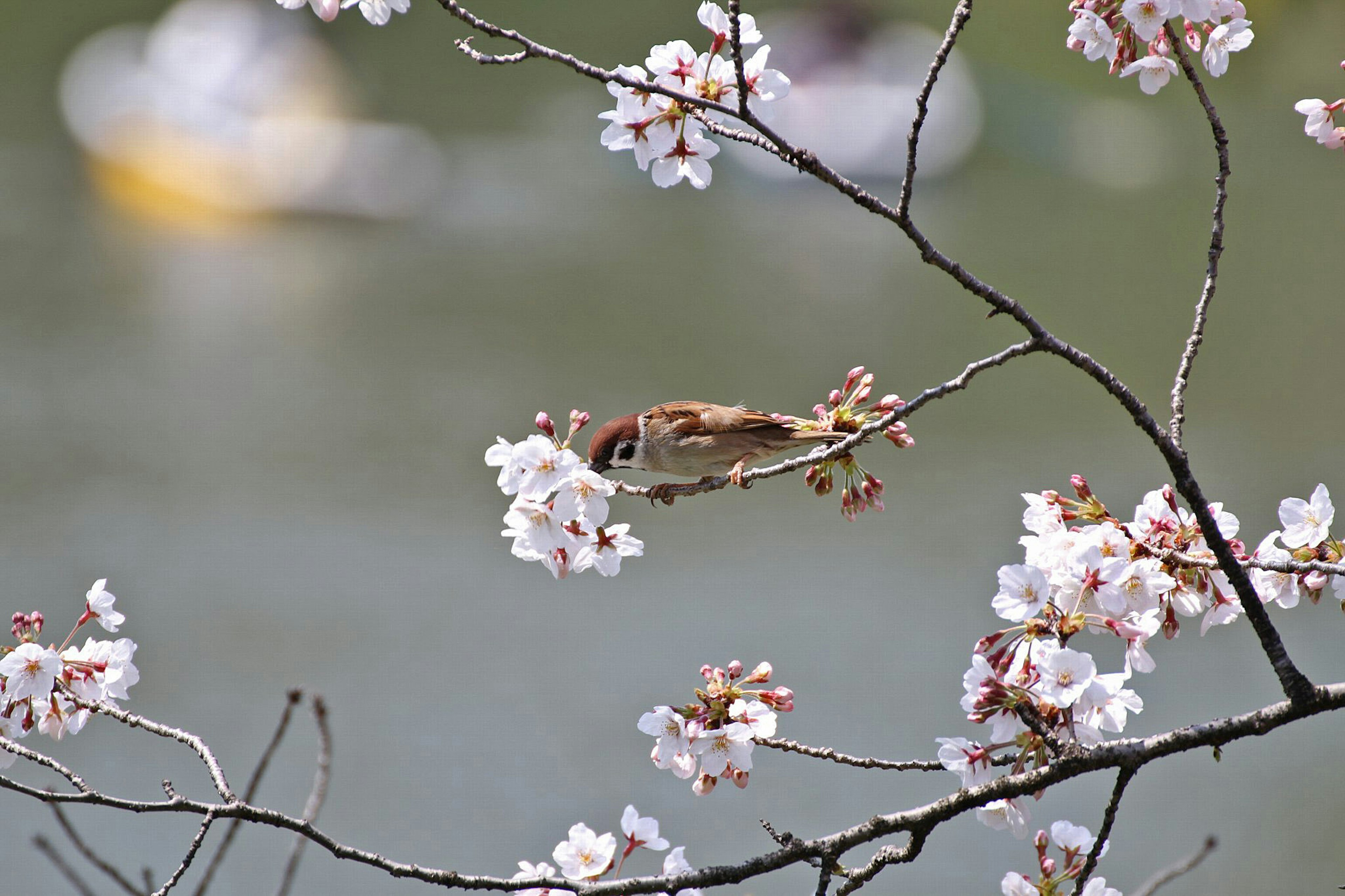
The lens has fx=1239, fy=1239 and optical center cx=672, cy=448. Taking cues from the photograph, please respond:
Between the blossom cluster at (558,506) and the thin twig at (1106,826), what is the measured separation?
383 mm

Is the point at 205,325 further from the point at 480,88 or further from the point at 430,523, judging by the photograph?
the point at 480,88

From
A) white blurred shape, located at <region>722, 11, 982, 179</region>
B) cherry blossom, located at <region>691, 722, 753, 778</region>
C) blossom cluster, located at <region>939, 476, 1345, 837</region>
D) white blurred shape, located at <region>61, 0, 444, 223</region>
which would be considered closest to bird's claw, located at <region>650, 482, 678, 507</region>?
cherry blossom, located at <region>691, 722, 753, 778</region>

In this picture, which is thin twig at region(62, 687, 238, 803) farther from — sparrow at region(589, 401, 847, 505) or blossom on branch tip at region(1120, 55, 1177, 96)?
blossom on branch tip at region(1120, 55, 1177, 96)

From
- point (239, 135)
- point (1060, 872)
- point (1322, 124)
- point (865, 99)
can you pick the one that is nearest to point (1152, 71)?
point (1322, 124)

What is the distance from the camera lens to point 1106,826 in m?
0.88

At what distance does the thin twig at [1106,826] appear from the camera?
2.86 feet

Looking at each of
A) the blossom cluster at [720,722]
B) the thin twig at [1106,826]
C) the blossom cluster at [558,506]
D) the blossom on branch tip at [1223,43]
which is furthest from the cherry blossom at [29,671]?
the blossom on branch tip at [1223,43]

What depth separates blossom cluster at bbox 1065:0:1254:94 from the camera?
3.57 feet

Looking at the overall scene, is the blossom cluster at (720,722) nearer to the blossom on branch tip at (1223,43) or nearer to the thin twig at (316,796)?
the thin twig at (316,796)

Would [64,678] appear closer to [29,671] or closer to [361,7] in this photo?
[29,671]

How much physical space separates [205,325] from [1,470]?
2.01 m

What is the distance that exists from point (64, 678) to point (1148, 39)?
109 centimetres

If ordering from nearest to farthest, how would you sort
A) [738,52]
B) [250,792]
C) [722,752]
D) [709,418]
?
[738,52] → [250,792] → [722,752] → [709,418]

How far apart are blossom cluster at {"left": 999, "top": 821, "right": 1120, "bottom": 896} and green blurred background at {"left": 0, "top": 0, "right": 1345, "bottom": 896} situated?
5.40 ft
